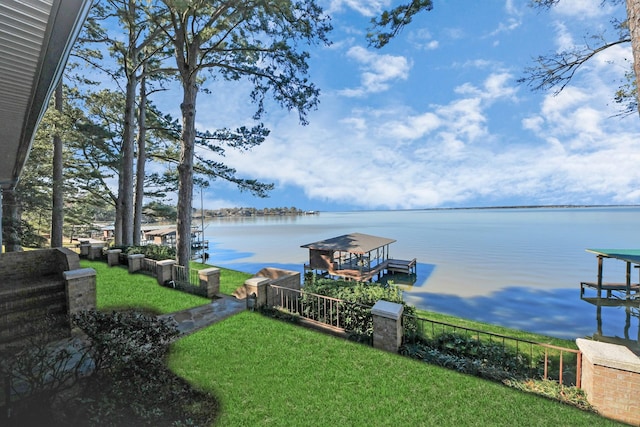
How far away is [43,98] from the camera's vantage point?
11.7 feet

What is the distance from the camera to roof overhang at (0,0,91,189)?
2.13 meters

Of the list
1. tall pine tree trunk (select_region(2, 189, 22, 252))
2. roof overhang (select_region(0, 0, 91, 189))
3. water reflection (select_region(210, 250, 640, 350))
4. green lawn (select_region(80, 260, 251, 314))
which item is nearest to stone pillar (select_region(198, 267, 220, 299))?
green lawn (select_region(80, 260, 251, 314))

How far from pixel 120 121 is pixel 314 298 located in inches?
787

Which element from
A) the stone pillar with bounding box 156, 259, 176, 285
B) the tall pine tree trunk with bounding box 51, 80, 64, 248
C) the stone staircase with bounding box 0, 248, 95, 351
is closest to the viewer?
the stone staircase with bounding box 0, 248, 95, 351

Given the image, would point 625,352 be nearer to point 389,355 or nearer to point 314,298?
point 389,355

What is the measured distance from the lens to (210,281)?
29.3ft

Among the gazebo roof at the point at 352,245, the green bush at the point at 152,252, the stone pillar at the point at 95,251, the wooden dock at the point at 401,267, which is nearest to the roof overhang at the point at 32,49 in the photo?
the green bush at the point at 152,252

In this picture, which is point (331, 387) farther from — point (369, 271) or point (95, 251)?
point (369, 271)

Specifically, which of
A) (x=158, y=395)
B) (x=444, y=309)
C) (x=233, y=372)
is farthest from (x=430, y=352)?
(x=444, y=309)

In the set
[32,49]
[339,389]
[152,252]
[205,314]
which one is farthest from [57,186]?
[339,389]

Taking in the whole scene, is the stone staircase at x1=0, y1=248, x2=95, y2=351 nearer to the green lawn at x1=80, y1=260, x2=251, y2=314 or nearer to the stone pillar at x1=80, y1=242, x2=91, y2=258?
the green lawn at x1=80, y1=260, x2=251, y2=314

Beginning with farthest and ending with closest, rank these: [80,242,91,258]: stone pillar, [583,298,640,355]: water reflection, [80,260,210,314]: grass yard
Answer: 1. [80,242,91,258]: stone pillar
2. [583,298,640,355]: water reflection
3. [80,260,210,314]: grass yard

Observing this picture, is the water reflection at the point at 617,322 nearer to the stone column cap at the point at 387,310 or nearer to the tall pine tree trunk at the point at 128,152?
the stone column cap at the point at 387,310

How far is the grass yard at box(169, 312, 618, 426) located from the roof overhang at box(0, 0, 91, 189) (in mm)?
4625
